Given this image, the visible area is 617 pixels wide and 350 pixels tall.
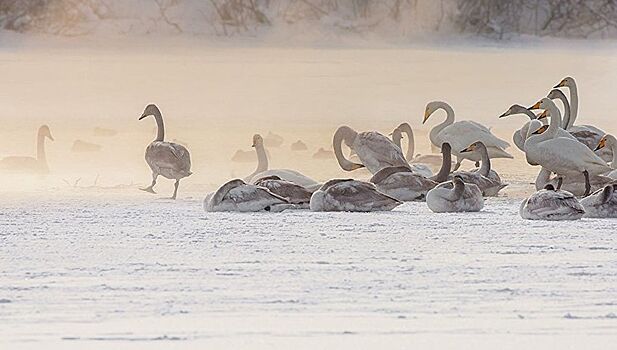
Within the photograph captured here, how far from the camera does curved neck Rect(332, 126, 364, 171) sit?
912 cm

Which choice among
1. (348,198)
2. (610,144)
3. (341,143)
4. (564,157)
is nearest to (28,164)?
(341,143)

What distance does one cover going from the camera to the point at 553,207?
261 inches

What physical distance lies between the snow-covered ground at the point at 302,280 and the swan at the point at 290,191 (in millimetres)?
132

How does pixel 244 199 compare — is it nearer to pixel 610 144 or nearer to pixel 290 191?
pixel 290 191

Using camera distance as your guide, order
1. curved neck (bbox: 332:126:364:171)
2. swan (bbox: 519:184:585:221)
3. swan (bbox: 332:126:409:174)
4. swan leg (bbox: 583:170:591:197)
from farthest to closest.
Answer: curved neck (bbox: 332:126:364:171), swan (bbox: 332:126:409:174), swan leg (bbox: 583:170:591:197), swan (bbox: 519:184:585:221)

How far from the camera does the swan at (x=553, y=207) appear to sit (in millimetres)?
6625

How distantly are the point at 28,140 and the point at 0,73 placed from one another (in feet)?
13.1

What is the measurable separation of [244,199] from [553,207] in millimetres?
1378

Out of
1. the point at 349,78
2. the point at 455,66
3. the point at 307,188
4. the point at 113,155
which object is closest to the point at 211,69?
the point at 349,78

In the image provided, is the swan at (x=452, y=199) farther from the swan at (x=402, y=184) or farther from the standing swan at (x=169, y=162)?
the standing swan at (x=169, y=162)

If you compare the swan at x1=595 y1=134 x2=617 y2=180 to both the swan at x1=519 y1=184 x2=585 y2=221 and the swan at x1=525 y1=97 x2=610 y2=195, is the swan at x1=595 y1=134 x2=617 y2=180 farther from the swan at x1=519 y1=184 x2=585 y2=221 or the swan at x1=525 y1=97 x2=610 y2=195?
the swan at x1=519 y1=184 x2=585 y2=221

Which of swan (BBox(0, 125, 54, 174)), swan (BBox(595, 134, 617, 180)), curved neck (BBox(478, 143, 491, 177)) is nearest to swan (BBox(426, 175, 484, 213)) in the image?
curved neck (BBox(478, 143, 491, 177))

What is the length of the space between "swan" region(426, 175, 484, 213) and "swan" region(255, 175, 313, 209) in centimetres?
57

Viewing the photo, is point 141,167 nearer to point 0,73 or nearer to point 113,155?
point 113,155
